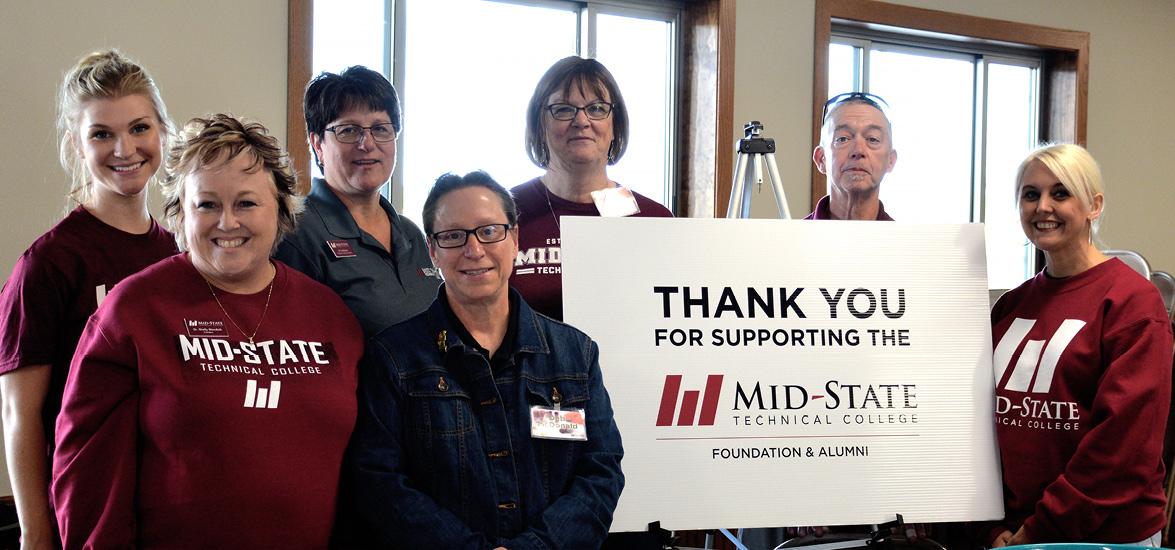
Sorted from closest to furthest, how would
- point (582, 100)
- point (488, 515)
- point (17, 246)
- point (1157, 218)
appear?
1. point (488, 515)
2. point (582, 100)
3. point (17, 246)
4. point (1157, 218)

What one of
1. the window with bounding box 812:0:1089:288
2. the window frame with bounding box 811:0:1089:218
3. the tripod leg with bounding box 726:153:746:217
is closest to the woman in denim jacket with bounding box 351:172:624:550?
the tripod leg with bounding box 726:153:746:217

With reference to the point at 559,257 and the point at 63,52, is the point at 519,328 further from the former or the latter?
the point at 63,52

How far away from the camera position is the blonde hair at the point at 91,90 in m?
1.97

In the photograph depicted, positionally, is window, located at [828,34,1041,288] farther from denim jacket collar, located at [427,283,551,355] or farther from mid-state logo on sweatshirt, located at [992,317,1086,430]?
denim jacket collar, located at [427,283,551,355]

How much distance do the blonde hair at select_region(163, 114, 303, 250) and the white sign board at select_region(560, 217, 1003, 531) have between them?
2.31 ft

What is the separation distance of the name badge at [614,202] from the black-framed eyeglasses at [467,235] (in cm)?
63

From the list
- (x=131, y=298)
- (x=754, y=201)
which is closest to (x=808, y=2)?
(x=754, y=201)

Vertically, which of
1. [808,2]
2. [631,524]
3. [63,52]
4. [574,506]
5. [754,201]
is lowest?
[631,524]

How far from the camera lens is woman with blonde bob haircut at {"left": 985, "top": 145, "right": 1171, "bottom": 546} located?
6.97 feet

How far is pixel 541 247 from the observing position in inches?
94.7

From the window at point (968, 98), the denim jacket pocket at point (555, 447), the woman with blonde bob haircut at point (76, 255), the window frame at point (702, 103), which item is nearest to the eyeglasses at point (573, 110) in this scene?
the denim jacket pocket at point (555, 447)

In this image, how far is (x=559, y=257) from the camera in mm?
2414

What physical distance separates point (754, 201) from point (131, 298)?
3527mm

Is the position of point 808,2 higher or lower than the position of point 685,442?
higher
